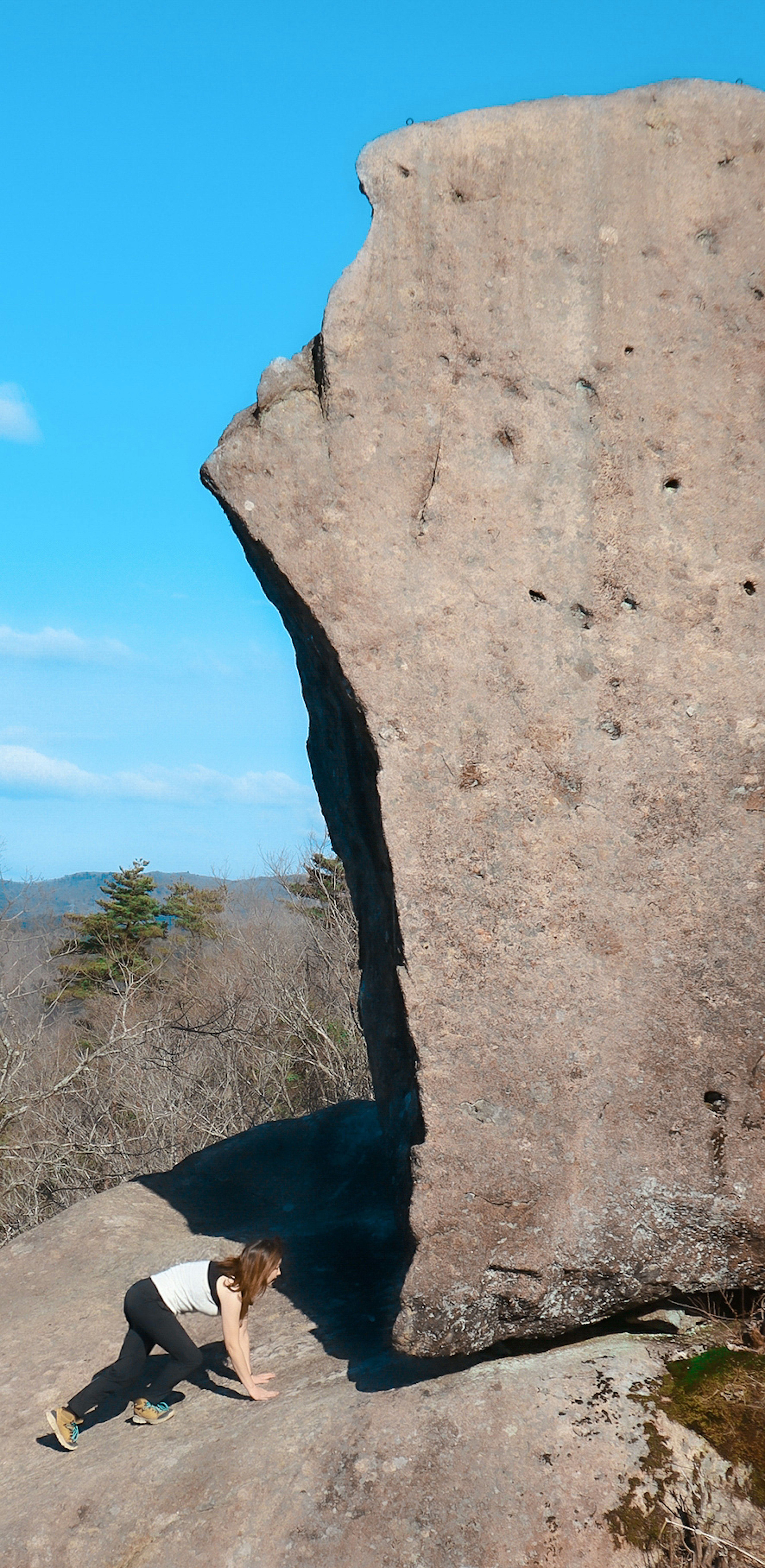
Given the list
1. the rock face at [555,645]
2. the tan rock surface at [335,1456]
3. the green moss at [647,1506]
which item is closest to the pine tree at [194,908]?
the tan rock surface at [335,1456]

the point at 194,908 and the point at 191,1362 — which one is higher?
the point at 194,908

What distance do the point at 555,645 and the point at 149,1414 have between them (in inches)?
116

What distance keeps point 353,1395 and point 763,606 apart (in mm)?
2862

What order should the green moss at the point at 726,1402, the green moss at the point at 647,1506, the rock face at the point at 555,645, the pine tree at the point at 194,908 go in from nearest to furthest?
the green moss at the point at 647,1506 → the green moss at the point at 726,1402 → the rock face at the point at 555,645 → the pine tree at the point at 194,908

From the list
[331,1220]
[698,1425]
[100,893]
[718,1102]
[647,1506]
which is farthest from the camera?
[100,893]

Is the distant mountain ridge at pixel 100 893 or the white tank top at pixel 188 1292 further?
the distant mountain ridge at pixel 100 893

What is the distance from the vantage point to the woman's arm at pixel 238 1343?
3527 mm

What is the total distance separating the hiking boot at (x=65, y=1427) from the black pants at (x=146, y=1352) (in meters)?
0.06

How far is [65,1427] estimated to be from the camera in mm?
3527

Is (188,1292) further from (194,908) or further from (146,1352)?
(194,908)

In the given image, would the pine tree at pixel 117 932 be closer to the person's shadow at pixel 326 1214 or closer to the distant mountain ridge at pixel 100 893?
the distant mountain ridge at pixel 100 893

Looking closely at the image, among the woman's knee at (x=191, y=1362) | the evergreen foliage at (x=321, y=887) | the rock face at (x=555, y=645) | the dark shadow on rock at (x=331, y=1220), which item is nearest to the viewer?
the rock face at (x=555, y=645)

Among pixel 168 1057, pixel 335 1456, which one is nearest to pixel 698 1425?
pixel 335 1456

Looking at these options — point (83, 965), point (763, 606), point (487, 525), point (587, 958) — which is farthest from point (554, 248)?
point (83, 965)
